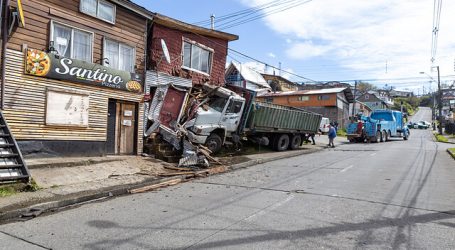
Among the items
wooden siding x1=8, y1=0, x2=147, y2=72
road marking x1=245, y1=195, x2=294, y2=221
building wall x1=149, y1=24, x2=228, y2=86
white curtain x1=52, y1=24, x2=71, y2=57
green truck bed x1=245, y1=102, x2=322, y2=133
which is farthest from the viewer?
green truck bed x1=245, y1=102, x2=322, y2=133

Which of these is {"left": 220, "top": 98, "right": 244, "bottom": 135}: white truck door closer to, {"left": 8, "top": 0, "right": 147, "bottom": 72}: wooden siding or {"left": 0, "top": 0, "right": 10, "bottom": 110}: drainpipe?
{"left": 8, "top": 0, "right": 147, "bottom": 72}: wooden siding

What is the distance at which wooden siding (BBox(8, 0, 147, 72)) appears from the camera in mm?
11030

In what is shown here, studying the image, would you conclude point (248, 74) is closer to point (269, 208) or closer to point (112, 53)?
point (112, 53)

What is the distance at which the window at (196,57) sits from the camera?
1744 cm

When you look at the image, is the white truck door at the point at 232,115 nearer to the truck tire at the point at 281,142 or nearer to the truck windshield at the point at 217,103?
the truck windshield at the point at 217,103

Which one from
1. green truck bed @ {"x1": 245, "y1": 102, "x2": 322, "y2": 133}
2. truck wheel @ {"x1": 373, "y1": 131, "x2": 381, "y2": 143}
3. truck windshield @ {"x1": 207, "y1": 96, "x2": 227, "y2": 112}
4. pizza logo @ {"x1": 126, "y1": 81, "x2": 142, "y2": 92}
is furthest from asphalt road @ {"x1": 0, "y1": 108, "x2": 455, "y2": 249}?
truck wheel @ {"x1": 373, "y1": 131, "x2": 381, "y2": 143}

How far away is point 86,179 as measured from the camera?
32.2 feet

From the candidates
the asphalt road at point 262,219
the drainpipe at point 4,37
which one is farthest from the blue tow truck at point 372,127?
the drainpipe at point 4,37

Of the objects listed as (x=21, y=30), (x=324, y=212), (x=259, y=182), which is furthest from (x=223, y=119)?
(x=324, y=212)

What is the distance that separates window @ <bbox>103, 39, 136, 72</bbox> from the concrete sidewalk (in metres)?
3.58

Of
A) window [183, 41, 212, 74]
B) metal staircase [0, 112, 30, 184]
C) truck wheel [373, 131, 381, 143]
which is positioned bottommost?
metal staircase [0, 112, 30, 184]

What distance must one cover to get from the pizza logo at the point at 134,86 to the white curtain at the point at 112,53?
787 mm

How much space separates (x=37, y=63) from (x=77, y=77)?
1.38m

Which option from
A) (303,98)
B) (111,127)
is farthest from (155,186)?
(303,98)
